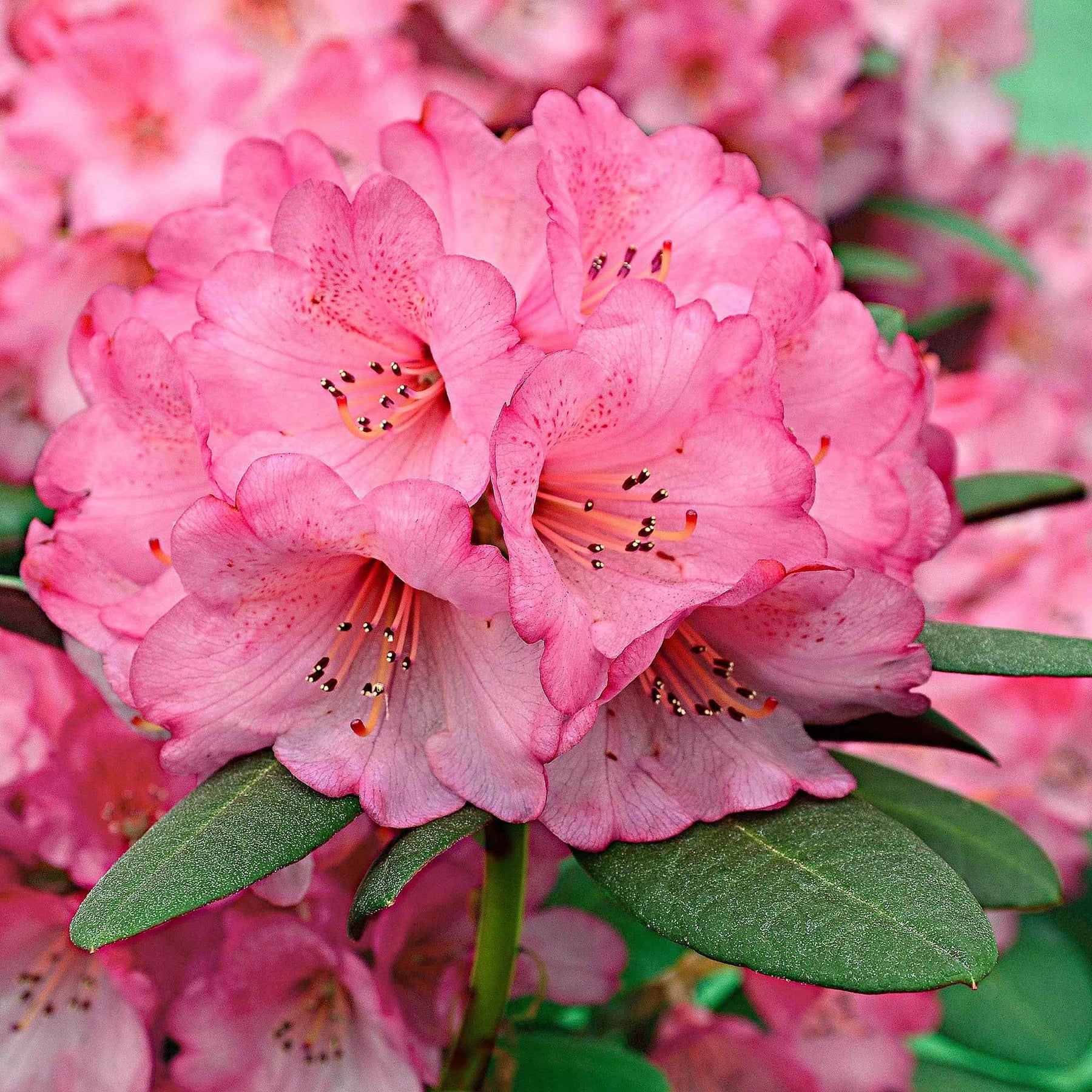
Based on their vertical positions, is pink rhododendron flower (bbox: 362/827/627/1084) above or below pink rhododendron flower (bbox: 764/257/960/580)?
below

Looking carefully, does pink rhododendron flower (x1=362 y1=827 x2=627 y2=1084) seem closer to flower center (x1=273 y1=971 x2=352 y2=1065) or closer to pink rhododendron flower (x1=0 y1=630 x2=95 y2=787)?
flower center (x1=273 y1=971 x2=352 y2=1065)

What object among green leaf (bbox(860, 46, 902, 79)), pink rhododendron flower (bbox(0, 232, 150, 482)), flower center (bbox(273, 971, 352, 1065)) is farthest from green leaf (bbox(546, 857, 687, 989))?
green leaf (bbox(860, 46, 902, 79))

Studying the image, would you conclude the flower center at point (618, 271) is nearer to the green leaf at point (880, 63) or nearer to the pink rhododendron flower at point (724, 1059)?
the pink rhododendron flower at point (724, 1059)

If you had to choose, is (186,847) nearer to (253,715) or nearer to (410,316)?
(253,715)

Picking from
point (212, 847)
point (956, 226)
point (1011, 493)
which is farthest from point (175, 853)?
point (956, 226)

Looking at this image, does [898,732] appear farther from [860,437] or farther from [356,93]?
[356,93]

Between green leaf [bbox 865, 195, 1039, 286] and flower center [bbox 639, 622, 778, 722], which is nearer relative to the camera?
flower center [bbox 639, 622, 778, 722]

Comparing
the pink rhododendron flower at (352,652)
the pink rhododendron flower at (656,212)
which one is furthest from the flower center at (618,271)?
the pink rhododendron flower at (352,652)
